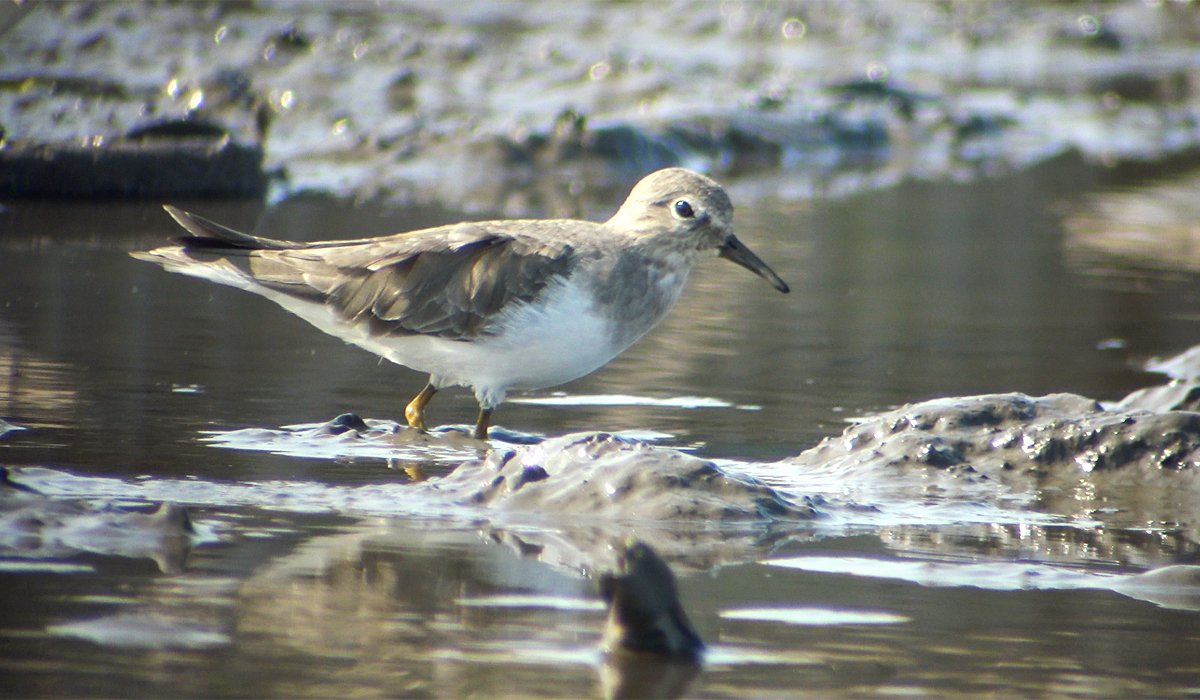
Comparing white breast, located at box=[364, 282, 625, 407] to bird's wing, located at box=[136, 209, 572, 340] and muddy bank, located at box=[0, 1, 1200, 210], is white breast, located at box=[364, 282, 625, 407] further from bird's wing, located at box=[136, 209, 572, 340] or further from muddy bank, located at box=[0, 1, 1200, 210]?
muddy bank, located at box=[0, 1, 1200, 210]

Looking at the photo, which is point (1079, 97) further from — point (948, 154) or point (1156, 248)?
point (1156, 248)

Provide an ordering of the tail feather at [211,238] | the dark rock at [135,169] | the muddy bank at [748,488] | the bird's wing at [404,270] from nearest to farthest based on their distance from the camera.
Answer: the muddy bank at [748,488] → the bird's wing at [404,270] → the tail feather at [211,238] → the dark rock at [135,169]

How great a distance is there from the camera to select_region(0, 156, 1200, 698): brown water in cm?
371

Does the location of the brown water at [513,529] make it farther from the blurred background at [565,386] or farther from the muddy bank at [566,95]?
the muddy bank at [566,95]

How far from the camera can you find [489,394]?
648 centimetres

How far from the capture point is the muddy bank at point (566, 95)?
43.7 ft

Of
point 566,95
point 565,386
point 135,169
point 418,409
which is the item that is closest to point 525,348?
point 418,409

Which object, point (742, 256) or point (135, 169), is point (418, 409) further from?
point (135, 169)

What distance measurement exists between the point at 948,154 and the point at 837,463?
37.7 ft

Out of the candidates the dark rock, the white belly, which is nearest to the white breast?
the white belly

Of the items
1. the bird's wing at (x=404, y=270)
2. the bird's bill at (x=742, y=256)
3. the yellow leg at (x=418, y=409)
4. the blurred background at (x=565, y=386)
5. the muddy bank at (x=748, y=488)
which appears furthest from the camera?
the bird's bill at (x=742, y=256)

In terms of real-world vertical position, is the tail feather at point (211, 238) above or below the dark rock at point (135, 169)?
below

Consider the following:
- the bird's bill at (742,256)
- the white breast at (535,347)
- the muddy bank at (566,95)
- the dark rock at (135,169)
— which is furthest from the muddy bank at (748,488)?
the dark rock at (135,169)

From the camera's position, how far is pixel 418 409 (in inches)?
259
